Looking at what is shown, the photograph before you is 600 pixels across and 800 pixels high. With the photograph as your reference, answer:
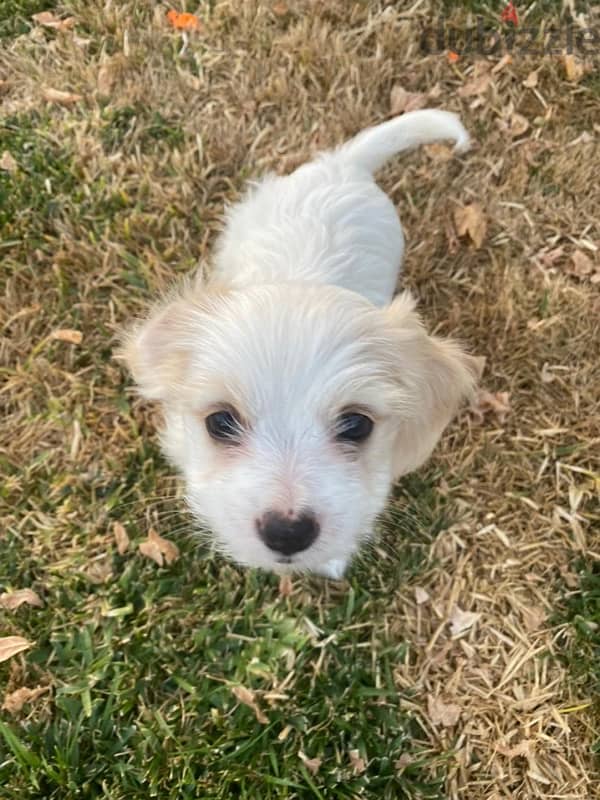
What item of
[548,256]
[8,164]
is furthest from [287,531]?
[8,164]

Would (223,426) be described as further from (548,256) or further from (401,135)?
(548,256)

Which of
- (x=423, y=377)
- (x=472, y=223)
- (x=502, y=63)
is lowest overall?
(x=472, y=223)

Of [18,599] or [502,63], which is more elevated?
[502,63]

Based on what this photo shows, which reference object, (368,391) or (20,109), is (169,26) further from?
(368,391)

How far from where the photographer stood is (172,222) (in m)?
3.63

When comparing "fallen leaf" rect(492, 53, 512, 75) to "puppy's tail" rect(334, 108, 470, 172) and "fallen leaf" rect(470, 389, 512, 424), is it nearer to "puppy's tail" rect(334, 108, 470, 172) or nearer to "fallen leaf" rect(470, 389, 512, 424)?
"puppy's tail" rect(334, 108, 470, 172)

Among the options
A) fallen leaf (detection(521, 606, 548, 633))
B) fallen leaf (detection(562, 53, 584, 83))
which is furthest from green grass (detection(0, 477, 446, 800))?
fallen leaf (detection(562, 53, 584, 83))

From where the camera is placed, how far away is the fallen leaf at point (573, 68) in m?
4.07

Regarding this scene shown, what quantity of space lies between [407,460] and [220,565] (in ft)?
3.30

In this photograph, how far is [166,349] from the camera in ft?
7.25

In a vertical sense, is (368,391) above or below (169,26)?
below

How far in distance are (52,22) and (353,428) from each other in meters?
3.35

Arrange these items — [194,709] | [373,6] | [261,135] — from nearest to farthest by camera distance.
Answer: [194,709] < [261,135] < [373,6]

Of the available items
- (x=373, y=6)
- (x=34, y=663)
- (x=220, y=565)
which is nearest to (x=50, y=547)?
(x=34, y=663)
